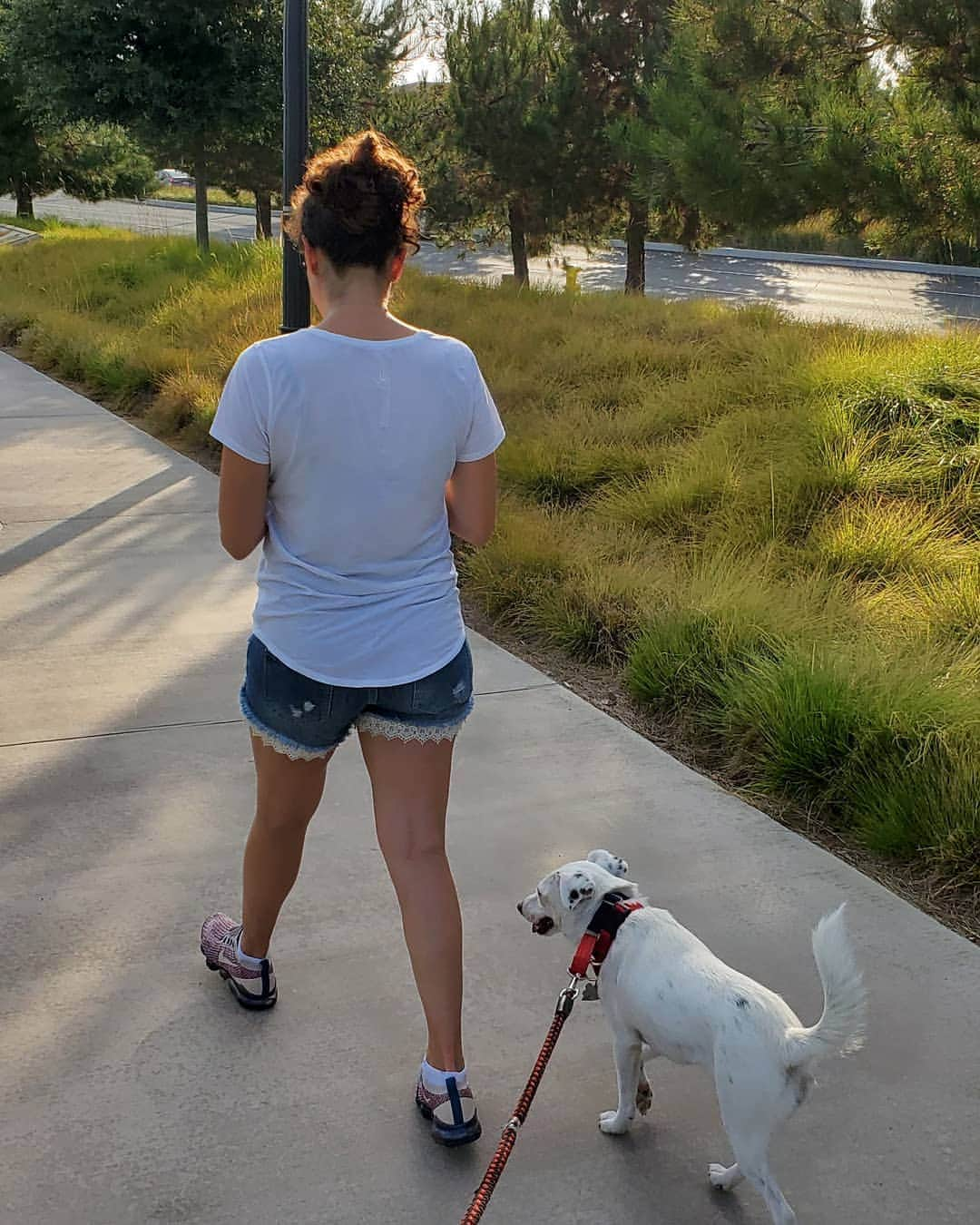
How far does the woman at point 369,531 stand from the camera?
2.23 meters

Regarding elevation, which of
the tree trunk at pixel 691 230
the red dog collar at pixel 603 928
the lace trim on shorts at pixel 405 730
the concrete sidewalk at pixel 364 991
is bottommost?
the concrete sidewalk at pixel 364 991

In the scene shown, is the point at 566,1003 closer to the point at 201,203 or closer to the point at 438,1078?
the point at 438,1078

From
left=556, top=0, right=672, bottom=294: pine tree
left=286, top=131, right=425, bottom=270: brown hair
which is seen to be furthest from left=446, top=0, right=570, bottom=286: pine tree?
left=286, top=131, right=425, bottom=270: brown hair

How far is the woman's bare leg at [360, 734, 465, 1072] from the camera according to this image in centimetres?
247

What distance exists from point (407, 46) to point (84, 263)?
9.81 m

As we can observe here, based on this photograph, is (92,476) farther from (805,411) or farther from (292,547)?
(292,547)

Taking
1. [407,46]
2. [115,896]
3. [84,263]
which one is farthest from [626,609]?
[407,46]

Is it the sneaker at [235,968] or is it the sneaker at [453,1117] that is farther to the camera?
the sneaker at [235,968]

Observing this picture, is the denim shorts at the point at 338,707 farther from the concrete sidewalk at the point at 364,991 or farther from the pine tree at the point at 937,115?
the pine tree at the point at 937,115

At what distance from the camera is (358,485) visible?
90.0 inches

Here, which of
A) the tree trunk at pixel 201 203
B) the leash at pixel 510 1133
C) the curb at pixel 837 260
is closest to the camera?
the leash at pixel 510 1133

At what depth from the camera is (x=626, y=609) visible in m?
5.39

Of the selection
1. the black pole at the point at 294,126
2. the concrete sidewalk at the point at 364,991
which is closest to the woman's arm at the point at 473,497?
the concrete sidewalk at the point at 364,991

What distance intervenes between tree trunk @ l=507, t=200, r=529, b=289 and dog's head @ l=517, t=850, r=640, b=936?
16.9 m
